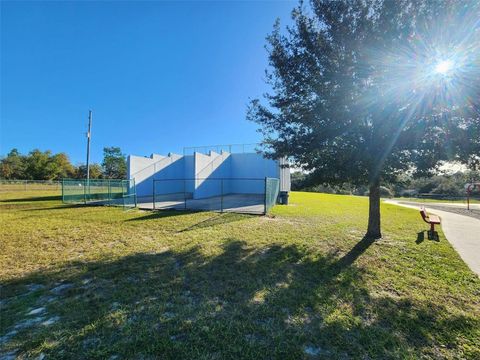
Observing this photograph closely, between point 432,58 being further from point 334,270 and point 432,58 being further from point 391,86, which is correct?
point 334,270

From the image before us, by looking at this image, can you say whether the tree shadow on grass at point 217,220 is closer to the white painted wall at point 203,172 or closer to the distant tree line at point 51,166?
the white painted wall at point 203,172

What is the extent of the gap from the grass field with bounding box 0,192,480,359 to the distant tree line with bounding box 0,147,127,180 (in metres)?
54.1

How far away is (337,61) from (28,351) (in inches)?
289

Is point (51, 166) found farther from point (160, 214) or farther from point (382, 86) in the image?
point (382, 86)

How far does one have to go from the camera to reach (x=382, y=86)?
17.8 ft

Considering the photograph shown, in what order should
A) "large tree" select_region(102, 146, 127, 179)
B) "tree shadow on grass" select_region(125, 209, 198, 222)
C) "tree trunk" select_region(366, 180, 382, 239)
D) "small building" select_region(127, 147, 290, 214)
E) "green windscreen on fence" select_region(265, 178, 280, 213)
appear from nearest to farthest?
1. "tree trunk" select_region(366, 180, 382, 239)
2. "tree shadow on grass" select_region(125, 209, 198, 222)
3. "green windscreen on fence" select_region(265, 178, 280, 213)
4. "small building" select_region(127, 147, 290, 214)
5. "large tree" select_region(102, 146, 127, 179)

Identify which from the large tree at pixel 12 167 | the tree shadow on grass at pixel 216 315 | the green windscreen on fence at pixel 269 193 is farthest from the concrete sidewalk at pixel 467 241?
the large tree at pixel 12 167

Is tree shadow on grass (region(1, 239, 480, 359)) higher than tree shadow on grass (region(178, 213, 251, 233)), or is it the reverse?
tree shadow on grass (region(178, 213, 251, 233))

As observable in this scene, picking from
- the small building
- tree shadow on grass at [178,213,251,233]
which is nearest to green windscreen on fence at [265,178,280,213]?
tree shadow on grass at [178,213,251,233]

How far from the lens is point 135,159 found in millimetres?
19141

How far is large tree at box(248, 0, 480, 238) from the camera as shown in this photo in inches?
185

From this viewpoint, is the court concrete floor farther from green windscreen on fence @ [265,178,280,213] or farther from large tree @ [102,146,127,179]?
large tree @ [102,146,127,179]

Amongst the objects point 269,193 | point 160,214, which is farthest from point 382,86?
point 160,214

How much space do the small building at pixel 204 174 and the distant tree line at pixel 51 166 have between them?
3532 centimetres
